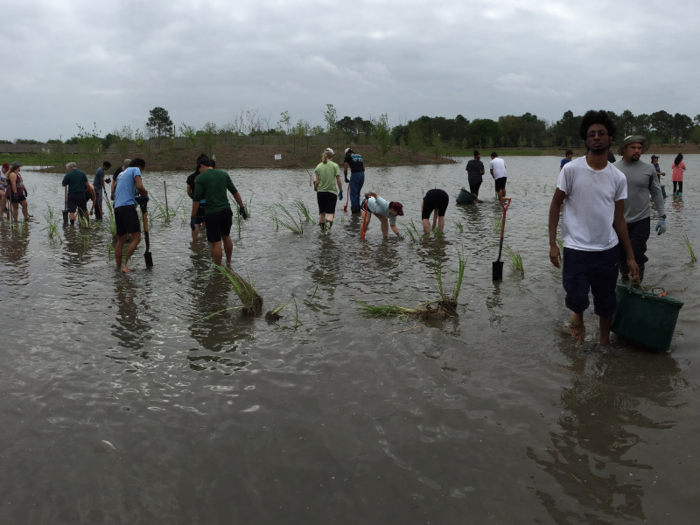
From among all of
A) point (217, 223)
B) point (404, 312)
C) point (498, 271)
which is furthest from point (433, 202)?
point (404, 312)

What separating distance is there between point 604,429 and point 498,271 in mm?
3918

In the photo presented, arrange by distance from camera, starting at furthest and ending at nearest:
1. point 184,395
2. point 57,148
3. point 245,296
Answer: point 57,148, point 245,296, point 184,395

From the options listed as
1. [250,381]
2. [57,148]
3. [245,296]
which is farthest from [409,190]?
[57,148]

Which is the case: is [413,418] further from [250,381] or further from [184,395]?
[184,395]

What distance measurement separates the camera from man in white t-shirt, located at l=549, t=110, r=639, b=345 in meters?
4.32

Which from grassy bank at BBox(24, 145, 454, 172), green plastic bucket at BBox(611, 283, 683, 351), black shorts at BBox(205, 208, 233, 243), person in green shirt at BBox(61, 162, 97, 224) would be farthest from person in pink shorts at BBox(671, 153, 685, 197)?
grassy bank at BBox(24, 145, 454, 172)

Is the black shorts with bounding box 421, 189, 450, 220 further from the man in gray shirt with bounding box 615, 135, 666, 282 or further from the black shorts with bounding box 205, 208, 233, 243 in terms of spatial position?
the man in gray shirt with bounding box 615, 135, 666, 282

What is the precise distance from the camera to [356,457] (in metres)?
3.41

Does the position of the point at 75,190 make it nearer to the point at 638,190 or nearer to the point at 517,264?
the point at 517,264

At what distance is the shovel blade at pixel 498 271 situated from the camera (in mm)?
7348

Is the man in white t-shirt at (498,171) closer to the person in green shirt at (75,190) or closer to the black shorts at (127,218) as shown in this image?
the black shorts at (127,218)

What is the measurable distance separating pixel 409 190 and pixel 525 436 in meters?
21.4

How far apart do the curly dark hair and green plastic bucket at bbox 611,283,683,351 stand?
4.63 ft

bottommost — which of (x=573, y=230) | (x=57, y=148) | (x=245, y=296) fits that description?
(x=245, y=296)
